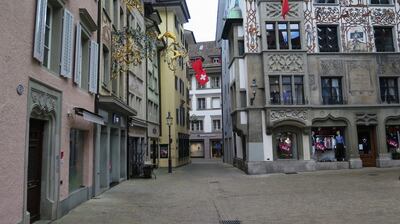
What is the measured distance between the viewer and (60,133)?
10.5 meters

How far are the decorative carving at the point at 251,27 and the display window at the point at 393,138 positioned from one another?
32.8 ft

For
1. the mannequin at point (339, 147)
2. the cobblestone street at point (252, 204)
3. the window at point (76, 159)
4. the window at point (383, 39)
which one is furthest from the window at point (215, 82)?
the window at point (76, 159)

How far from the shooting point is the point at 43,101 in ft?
29.9

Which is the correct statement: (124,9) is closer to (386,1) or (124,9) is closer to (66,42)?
(66,42)

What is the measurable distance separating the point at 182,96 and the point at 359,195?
101 ft

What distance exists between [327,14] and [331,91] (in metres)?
5.03

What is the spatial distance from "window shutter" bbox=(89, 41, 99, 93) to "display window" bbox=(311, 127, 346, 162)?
16.1 m

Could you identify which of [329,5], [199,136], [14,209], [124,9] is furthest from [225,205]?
[199,136]

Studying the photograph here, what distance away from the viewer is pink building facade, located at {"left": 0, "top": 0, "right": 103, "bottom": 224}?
7215 millimetres

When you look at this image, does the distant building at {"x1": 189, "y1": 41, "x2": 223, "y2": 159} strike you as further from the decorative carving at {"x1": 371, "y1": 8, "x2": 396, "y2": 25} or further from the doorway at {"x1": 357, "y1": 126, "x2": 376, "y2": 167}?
the doorway at {"x1": 357, "y1": 126, "x2": 376, "y2": 167}

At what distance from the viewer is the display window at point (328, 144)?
2564 centimetres

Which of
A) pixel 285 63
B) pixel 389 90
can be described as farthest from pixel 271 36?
pixel 389 90

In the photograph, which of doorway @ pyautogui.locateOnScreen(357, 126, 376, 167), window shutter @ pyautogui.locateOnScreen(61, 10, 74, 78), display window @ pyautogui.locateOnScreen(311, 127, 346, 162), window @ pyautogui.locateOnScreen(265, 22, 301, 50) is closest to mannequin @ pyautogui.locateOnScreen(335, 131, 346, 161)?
display window @ pyautogui.locateOnScreen(311, 127, 346, 162)

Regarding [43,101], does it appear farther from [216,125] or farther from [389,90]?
[216,125]
